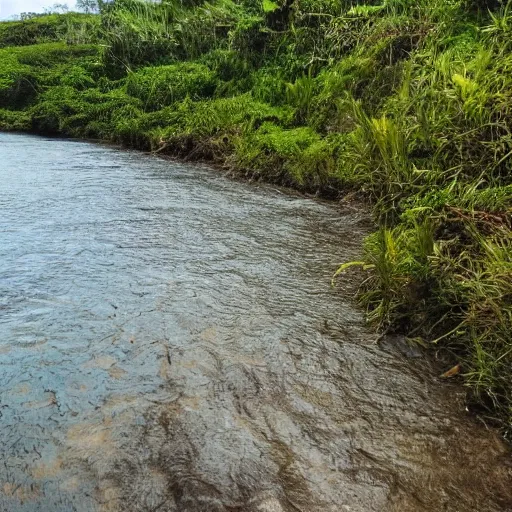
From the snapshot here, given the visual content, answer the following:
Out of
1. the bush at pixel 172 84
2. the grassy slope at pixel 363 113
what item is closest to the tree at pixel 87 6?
the grassy slope at pixel 363 113

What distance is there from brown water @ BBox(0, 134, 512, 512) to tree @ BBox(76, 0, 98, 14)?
643 inches

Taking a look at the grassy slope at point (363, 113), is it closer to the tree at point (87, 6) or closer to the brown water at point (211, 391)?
the brown water at point (211, 391)

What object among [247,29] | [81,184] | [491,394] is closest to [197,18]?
[247,29]

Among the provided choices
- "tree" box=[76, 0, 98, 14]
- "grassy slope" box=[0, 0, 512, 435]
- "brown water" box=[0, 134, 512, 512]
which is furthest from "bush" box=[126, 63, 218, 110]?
"tree" box=[76, 0, 98, 14]

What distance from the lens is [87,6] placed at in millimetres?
18141

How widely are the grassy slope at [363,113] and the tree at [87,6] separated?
3440 mm

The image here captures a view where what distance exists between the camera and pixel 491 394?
2.37 m

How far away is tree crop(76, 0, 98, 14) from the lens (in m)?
18.0

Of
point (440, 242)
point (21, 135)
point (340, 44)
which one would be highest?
point (340, 44)

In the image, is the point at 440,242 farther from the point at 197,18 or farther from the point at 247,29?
the point at 197,18

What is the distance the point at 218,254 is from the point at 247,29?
21.1 feet

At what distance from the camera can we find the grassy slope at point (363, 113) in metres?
2.91

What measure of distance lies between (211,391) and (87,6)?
62.7 ft

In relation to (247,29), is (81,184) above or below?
below
